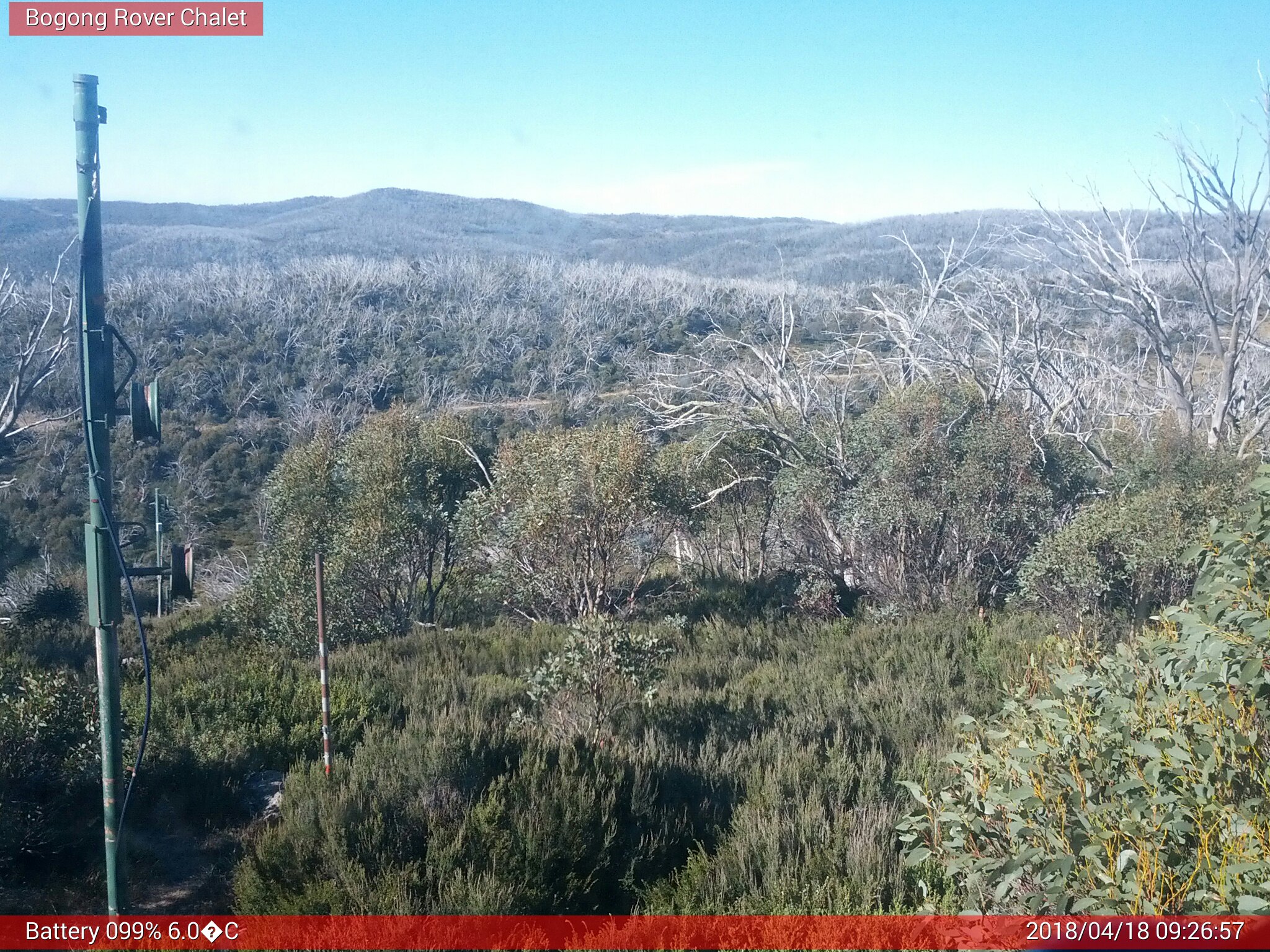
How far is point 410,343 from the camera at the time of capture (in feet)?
126

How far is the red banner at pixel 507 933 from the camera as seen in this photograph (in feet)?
11.0

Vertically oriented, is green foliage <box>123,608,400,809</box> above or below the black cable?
below

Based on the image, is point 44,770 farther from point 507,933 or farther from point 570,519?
point 570,519

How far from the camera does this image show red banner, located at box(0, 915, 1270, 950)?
11.0 ft

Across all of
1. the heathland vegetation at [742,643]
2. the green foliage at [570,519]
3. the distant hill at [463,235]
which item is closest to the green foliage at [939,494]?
the heathland vegetation at [742,643]

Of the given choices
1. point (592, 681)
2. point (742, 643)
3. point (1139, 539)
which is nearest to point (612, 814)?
point (592, 681)

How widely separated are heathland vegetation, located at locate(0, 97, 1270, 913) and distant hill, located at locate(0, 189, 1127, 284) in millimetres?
25216

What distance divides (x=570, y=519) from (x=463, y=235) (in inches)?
2640

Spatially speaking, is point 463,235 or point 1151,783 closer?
point 1151,783

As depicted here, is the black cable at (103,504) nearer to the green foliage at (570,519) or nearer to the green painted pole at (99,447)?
the green painted pole at (99,447)

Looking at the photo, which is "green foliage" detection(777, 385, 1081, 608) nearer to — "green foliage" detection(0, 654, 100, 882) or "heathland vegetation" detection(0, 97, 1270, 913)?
"heathland vegetation" detection(0, 97, 1270, 913)

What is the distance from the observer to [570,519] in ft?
37.1

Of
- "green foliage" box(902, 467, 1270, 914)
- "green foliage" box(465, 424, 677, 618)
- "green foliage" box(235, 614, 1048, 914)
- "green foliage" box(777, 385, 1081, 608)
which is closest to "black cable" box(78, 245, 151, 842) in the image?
"green foliage" box(235, 614, 1048, 914)

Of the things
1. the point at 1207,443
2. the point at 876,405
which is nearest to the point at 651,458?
the point at 876,405
